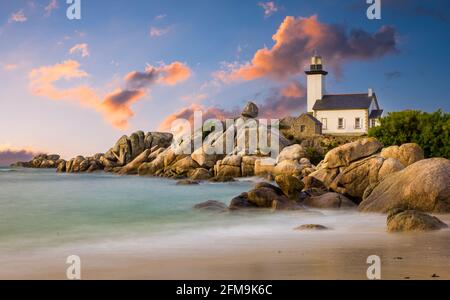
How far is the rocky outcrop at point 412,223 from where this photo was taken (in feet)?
42.5

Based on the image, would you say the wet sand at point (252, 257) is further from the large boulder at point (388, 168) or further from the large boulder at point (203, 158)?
the large boulder at point (203, 158)

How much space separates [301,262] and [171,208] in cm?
1286

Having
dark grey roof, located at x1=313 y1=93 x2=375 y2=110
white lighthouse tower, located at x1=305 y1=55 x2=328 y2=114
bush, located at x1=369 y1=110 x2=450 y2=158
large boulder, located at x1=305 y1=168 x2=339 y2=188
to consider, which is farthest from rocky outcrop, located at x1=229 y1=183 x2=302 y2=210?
white lighthouse tower, located at x1=305 y1=55 x2=328 y2=114

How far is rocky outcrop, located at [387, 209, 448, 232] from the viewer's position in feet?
42.5

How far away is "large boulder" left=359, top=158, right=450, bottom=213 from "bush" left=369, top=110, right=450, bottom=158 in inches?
608

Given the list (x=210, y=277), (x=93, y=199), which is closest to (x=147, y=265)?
(x=210, y=277)

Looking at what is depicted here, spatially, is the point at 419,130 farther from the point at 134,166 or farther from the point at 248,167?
the point at 134,166

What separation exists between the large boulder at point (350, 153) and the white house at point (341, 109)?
3563cm

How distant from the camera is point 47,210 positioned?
2453 centimetres

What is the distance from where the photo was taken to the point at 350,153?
23797 mm

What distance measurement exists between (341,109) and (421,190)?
148ft

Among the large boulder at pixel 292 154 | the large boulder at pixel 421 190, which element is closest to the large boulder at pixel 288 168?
the large boulder at pixel 292 154

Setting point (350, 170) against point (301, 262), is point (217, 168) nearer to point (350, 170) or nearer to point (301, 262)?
point (350, 170)

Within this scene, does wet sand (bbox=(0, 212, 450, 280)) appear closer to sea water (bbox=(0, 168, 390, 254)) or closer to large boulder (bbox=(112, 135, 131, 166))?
sea water (bbox=(0, 168, 390, 254))
